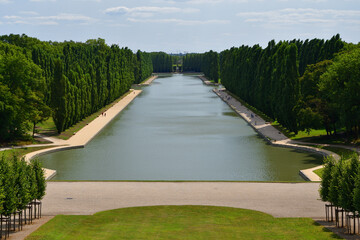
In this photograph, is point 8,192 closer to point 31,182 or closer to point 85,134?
point 31,182

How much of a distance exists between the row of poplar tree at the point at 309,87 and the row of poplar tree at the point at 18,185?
109 feet

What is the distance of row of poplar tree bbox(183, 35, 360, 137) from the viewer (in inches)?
1969

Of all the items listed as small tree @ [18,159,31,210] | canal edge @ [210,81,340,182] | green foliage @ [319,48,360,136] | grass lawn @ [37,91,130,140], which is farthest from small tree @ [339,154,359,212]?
grass lawn @ [37,91,130,140]

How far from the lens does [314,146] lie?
51625 mm

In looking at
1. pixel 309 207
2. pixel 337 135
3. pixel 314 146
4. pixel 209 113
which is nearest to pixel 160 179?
pixel 309 207

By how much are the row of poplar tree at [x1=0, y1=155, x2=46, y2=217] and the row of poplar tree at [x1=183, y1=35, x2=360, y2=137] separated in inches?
1306

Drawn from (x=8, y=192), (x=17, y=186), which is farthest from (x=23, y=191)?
(x=8, y=192)

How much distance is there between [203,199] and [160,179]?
8849 mm

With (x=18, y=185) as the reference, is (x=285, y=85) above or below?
above

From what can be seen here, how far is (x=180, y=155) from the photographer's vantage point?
49156 mm

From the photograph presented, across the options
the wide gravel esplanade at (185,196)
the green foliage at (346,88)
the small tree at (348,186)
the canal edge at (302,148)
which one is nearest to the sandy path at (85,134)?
the wide gravel esplanade at (185,196)

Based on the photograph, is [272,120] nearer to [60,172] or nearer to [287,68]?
[287,68]

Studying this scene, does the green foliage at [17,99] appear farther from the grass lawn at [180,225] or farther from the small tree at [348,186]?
the small tree at [348,186]

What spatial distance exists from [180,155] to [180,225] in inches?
966
